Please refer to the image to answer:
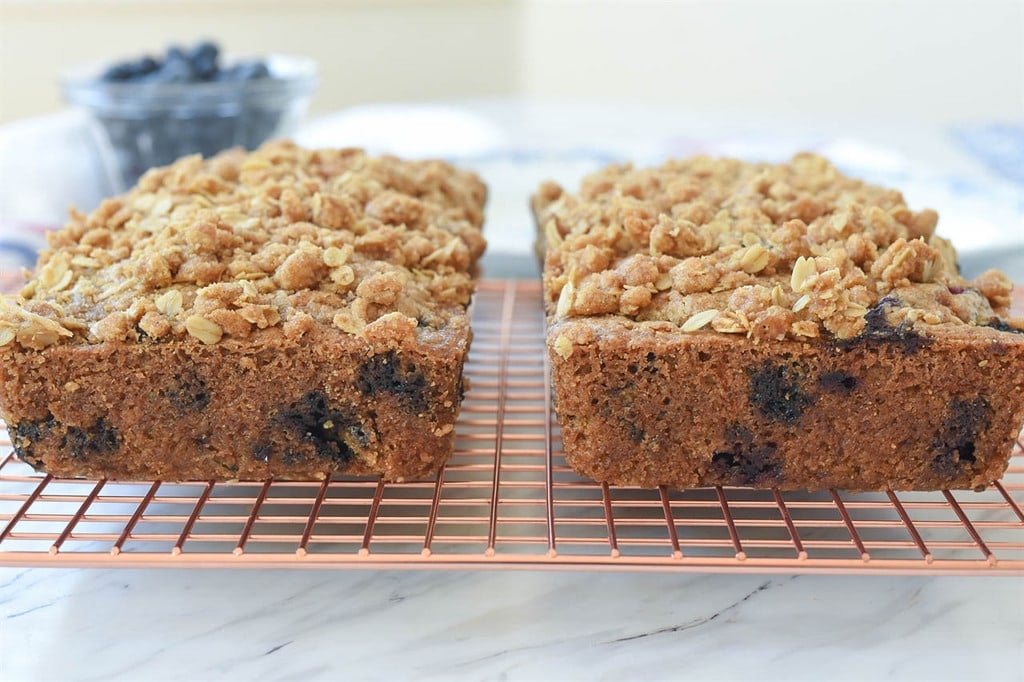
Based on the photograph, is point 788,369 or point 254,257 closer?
point 788,369

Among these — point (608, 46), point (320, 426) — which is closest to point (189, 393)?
point (320, 426)

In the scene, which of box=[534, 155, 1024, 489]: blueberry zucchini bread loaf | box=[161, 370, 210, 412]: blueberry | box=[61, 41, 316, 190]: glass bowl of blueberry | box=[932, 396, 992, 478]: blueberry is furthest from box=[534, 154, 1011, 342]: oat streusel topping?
box=[61, 41, 316, 190]: glass bowl of blueberry

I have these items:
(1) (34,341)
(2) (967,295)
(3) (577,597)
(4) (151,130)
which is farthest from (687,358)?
(4) (151,130)

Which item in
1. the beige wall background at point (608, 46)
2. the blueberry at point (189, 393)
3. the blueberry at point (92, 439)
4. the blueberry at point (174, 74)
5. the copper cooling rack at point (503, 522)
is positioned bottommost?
the beige wall background at point (608, 46)

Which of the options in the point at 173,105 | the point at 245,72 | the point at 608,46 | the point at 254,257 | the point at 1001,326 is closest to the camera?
the point at 1001,326

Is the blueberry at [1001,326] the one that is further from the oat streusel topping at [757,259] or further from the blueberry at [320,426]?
the blueberry at [320,426]

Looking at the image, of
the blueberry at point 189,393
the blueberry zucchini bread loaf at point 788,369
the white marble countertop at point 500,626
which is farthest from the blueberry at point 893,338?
the blueberry at point 189,393

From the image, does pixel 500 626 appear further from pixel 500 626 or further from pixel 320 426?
pixel 320 426
